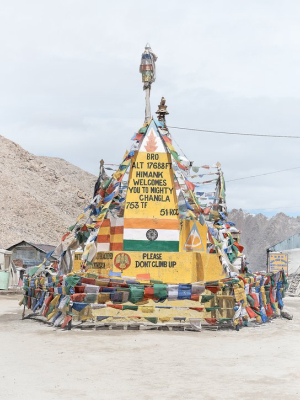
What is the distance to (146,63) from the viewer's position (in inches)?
725

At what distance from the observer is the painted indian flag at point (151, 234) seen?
1652 cm

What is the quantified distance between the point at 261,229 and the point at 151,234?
5591 inches

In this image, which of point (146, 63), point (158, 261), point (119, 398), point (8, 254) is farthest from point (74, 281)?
point (8, 254)

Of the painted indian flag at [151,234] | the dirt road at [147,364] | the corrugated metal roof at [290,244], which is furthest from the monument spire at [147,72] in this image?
the corrugated metal roof at [290,244]

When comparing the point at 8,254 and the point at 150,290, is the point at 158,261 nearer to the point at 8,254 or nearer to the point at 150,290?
the point at 150,290

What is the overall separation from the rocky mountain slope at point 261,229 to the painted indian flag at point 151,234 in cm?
12794

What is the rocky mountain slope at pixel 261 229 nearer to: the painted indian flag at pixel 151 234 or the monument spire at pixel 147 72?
the monument spire at pixel 147 72

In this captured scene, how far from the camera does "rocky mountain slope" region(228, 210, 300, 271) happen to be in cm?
14726

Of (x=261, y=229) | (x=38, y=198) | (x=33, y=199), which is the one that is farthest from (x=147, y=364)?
(x=261, y=229)

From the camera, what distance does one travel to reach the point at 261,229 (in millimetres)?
155000

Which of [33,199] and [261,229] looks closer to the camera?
[33,199]

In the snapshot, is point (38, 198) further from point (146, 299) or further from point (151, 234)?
point (146, 299)

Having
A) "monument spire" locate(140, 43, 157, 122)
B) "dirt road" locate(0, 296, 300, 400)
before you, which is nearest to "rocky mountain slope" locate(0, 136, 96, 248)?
"monument spire" locate(140, 43, 157, 122)

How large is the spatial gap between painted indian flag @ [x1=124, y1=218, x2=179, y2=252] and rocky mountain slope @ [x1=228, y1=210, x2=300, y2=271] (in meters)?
128
